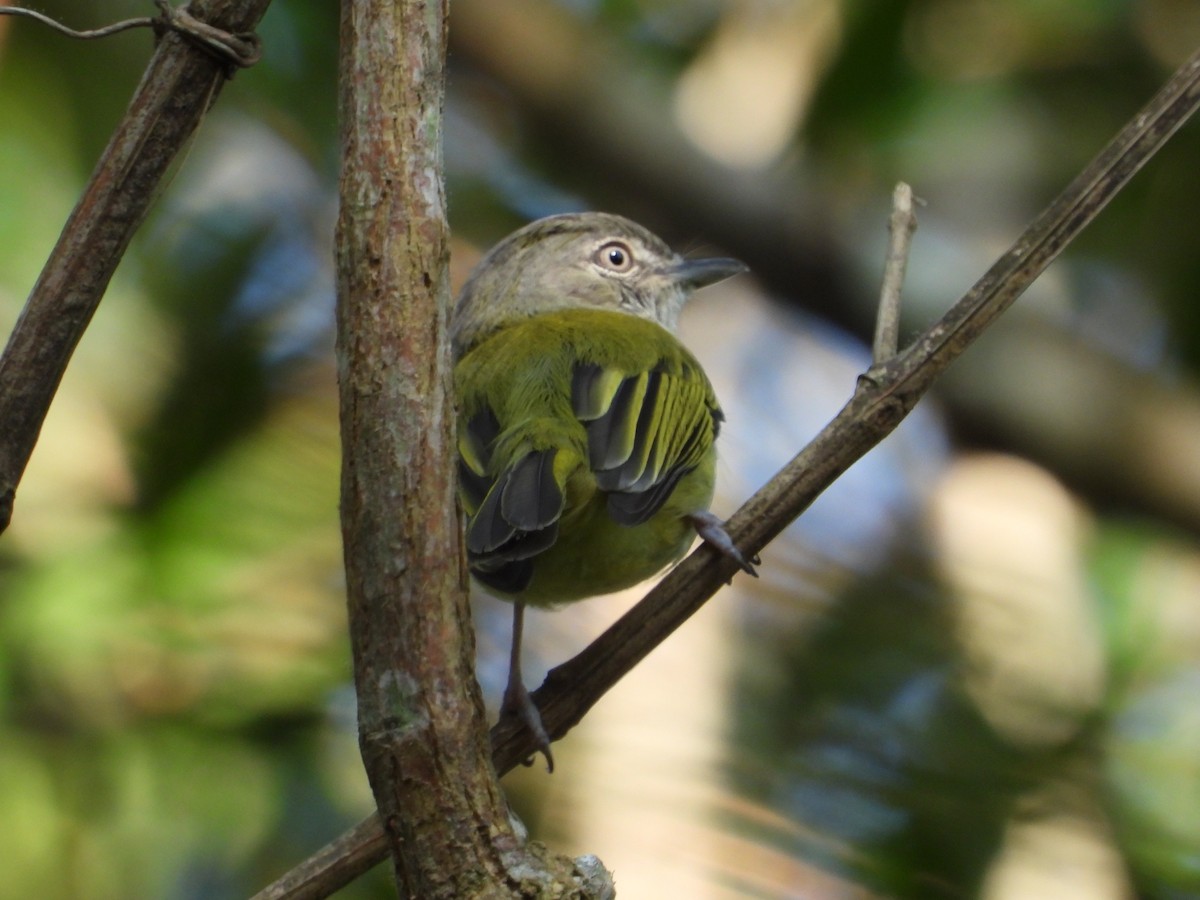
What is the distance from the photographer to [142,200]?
232 cm

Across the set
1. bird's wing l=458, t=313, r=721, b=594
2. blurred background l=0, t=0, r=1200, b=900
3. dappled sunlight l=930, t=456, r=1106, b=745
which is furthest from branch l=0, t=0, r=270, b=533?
dappled sunlight l=930, t=456, r=1106, b=745

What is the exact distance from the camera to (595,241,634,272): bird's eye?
204 inches

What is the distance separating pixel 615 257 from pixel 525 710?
2.34 metres

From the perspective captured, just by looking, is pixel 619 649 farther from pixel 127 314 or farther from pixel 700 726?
pixel 127 314

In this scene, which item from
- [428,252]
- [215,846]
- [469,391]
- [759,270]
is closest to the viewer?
[428,252]

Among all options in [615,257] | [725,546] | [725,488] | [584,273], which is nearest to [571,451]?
[725,546]

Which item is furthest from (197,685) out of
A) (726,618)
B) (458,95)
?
(458,95)

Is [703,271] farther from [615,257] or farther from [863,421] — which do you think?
[863,421]

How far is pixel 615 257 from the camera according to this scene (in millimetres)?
5199

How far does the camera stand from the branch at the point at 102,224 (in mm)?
2258

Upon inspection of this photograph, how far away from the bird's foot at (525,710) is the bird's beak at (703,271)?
2.22 metres

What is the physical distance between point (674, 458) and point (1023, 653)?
8.24ft

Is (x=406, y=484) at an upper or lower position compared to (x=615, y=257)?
lower

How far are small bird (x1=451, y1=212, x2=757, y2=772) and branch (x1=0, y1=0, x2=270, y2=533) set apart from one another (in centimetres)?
106
